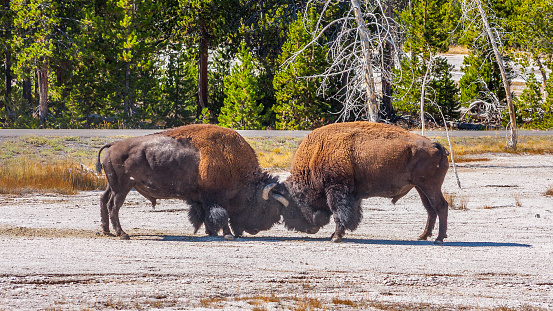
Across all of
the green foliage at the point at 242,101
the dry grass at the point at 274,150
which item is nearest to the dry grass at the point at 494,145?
the dry grass at the point at 274,150

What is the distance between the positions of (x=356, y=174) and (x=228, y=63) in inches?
954

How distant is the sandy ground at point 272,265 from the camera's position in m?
6.93

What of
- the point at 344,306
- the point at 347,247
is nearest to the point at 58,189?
the point at 347,247

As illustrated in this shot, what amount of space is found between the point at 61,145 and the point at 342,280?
1670cm

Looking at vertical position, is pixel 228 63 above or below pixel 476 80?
above

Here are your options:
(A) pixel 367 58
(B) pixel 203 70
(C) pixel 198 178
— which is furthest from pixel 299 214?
(B) pixel 203 70

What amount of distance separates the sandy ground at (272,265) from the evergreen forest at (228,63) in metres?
16.4

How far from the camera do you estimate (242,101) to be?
1152 inches

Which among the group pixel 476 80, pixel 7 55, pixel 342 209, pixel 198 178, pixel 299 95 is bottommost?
pixel 342 209

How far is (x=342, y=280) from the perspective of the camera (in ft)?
25.6

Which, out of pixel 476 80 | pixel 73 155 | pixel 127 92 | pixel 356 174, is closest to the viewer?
pixel 356 174

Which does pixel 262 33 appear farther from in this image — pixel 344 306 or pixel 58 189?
→ pixel 344 306

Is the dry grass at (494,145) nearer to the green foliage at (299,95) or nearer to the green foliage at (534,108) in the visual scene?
the green foliage at (534,108)

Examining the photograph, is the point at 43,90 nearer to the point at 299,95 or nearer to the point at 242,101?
the point at 242,101
